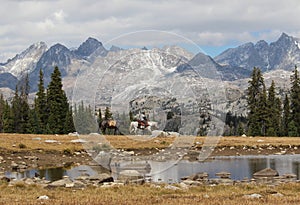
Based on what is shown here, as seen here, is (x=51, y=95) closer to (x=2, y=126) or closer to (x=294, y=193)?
(x=2, y=126)

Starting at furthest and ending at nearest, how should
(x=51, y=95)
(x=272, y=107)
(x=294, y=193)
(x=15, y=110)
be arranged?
→ (x=15, y=110) → (x=272, y=107) → (x=51, y=95) → (x=294, y=193)

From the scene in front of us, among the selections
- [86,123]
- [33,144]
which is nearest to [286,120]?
[33,144]

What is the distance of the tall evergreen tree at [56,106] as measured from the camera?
273 ft

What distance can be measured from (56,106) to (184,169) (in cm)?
4960

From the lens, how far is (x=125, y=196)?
21.2 meters

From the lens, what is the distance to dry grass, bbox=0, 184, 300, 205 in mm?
19094

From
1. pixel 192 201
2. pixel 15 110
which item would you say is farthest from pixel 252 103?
pixel 192 201

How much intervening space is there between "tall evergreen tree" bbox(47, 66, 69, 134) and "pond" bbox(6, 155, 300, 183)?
4180 centimetres

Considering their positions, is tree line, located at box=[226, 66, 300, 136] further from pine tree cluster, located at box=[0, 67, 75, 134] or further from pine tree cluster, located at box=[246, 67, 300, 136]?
pine tree cluster, located at box=[0, 67, 75, 134]

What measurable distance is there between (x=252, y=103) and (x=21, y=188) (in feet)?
247

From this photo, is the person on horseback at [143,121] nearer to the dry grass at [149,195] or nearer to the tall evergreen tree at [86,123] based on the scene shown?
the tall evergreen tree at [86,123]

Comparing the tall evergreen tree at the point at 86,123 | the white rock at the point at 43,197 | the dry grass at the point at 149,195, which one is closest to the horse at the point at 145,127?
the tall evergreen tree at the point at 86,123

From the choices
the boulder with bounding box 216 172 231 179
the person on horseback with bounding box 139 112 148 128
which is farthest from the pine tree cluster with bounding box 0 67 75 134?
the person on horseback with bounding box 139 112 148 128

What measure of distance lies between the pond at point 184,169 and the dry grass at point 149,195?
7558 millimetres
